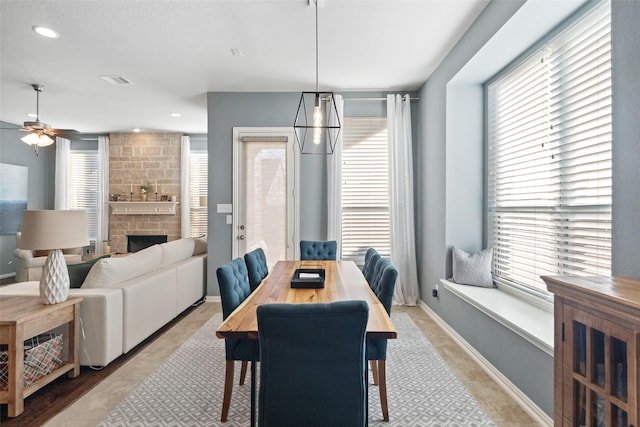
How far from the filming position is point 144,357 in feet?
9.78

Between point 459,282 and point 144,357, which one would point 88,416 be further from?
point 459,282

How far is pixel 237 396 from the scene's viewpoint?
233 cm

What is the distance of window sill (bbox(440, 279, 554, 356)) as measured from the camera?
2.04m

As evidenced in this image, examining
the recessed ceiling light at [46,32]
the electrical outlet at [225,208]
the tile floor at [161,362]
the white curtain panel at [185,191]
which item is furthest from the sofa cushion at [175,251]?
the white curtain panel at [185,191]

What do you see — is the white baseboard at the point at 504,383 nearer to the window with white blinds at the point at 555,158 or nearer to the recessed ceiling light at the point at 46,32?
the window with white blinds at the point at 555,158

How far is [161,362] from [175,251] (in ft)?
5.07

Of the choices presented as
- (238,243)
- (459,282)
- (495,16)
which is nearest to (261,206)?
(238,243)

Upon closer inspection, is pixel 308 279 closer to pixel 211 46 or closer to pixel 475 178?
pixel 475 178

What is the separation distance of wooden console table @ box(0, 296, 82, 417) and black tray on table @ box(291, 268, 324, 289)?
166 cm

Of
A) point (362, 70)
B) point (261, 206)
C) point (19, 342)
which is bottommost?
point (19, 342)

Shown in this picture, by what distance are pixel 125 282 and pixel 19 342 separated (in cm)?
103

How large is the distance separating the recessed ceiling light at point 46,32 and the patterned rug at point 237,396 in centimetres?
306

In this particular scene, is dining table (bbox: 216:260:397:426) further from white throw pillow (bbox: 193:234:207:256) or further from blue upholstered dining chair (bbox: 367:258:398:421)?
white throw pillow (bbox: 193:234:207:256)

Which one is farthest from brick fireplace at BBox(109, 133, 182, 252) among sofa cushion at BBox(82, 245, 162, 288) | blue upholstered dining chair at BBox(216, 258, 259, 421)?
blue upholstered dining chair at BBox(216, 258, 259, 421)
